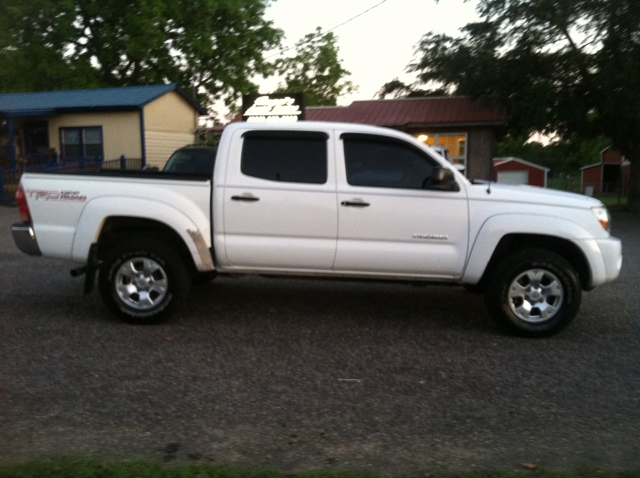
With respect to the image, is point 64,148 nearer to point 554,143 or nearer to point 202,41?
point 202,41

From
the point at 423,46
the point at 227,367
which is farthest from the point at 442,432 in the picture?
the point at 423,46

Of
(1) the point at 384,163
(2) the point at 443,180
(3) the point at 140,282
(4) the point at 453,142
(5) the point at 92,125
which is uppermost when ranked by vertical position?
(5) the point at 92,125

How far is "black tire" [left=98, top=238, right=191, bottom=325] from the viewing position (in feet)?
21.7

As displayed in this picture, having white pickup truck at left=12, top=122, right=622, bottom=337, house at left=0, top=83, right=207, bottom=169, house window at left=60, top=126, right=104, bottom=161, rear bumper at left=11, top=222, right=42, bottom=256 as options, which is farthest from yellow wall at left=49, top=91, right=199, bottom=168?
white pickup truck at left=12, top=122, right=622, bottom=337

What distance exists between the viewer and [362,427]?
4.39 m

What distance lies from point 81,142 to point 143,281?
69.5 ft

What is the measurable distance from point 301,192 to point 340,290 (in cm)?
235

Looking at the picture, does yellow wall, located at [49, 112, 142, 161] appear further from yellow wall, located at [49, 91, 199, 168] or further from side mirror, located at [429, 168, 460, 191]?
side mirror, located at [429, 168, 460, 191]

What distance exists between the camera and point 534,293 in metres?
6.46

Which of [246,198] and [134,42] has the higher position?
[134,42]

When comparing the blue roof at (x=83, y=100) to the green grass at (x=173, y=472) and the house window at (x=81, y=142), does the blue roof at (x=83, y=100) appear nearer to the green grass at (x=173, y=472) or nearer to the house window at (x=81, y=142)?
the house window at (x=81, y=142)

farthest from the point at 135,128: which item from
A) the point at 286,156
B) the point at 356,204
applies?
the point at 356,204

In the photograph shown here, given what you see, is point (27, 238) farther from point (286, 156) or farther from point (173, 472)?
point (173, 472)

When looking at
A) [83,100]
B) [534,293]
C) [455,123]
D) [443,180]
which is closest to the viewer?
[443,180]
